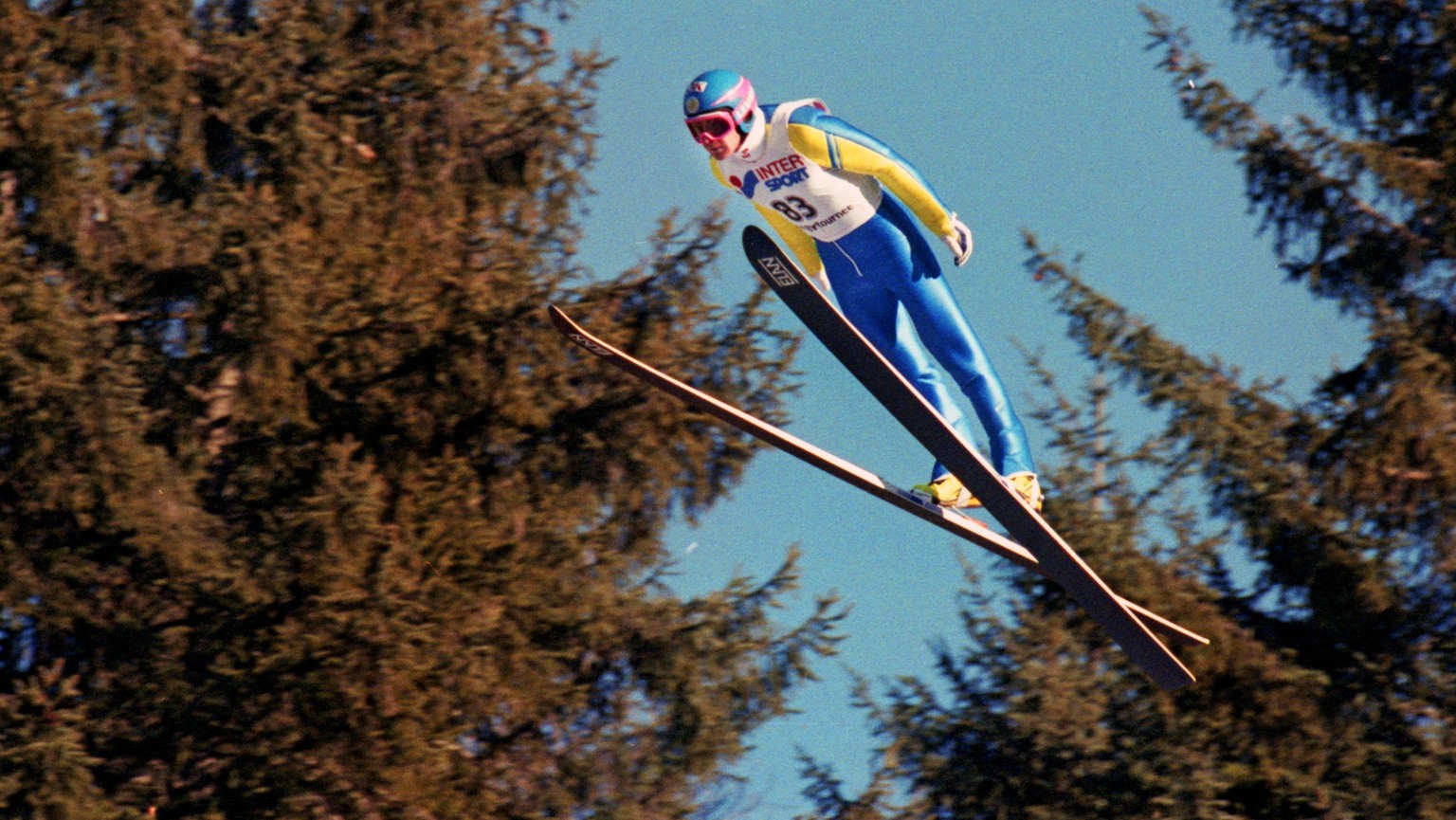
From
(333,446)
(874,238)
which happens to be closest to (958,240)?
(874,238)

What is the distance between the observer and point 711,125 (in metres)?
7.01

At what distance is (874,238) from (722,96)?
872mm

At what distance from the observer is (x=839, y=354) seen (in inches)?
295

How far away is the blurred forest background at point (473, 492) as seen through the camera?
10508 millimetres

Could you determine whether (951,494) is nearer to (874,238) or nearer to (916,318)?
(916,318)

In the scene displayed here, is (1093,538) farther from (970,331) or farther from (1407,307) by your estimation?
(970,331)

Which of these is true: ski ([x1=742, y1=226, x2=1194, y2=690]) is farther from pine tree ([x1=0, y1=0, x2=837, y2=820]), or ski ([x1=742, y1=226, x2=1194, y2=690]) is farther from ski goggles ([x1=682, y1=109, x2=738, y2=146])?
pine tree ([x1=0, y1=0, x2=837, y2=820])

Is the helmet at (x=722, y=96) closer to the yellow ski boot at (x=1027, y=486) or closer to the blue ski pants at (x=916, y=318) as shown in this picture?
the blue ski pants at (x=916, y=318)

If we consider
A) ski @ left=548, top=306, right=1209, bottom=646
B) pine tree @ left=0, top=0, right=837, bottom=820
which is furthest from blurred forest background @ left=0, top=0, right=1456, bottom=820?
ski @ left=548, top=306, right=1209, bottom=646

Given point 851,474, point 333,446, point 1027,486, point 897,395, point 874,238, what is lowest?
point 333,446

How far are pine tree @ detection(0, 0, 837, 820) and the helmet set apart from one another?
4.15 meters

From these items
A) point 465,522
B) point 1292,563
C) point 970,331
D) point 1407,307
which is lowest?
point 465,522

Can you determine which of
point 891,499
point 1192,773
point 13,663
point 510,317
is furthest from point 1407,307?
point 13,663

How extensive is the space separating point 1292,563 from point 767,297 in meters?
4.09
